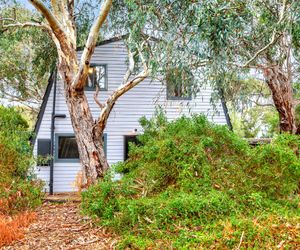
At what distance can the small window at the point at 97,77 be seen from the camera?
12.3 meters

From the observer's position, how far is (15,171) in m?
8.94

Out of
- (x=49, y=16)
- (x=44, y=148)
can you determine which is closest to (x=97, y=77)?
(x=44, y=148)

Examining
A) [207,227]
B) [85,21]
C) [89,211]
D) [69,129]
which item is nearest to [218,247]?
[207,227]

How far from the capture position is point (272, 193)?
20.6 ft

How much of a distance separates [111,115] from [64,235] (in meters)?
6.83

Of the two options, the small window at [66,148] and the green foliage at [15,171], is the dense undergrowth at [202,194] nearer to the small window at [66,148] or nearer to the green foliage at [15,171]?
the green foliage at [15,171]

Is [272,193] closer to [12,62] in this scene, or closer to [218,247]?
[218,247]

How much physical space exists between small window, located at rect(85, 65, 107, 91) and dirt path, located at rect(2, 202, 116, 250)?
559 centimetres

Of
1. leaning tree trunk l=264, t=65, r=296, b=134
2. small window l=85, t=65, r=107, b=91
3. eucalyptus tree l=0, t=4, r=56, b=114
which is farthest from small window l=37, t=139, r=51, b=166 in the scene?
leaning tree trunk l=264, t=65, r=296, b=134

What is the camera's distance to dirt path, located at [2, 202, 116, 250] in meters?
5.48

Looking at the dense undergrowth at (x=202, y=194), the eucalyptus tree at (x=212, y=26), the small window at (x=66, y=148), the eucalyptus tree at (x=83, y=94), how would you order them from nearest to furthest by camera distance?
the dense undergrowth at (x=202, y=194) < the eucalyptus tree at (x=212, y=26) < the eucalyptus tree at (x=83, y=94) < the small window at (x=66, y=148)

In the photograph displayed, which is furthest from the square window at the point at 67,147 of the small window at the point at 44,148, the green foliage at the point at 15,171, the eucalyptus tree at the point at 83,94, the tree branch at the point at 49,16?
the tree branch at the point at 49,16

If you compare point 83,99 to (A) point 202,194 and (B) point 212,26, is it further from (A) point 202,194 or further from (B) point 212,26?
(A) point 202,194

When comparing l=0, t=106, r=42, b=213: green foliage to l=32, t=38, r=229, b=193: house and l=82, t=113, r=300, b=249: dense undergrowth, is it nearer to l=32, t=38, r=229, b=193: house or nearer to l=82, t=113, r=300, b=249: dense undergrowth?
l=32, t=38, r=229, b=193: house
